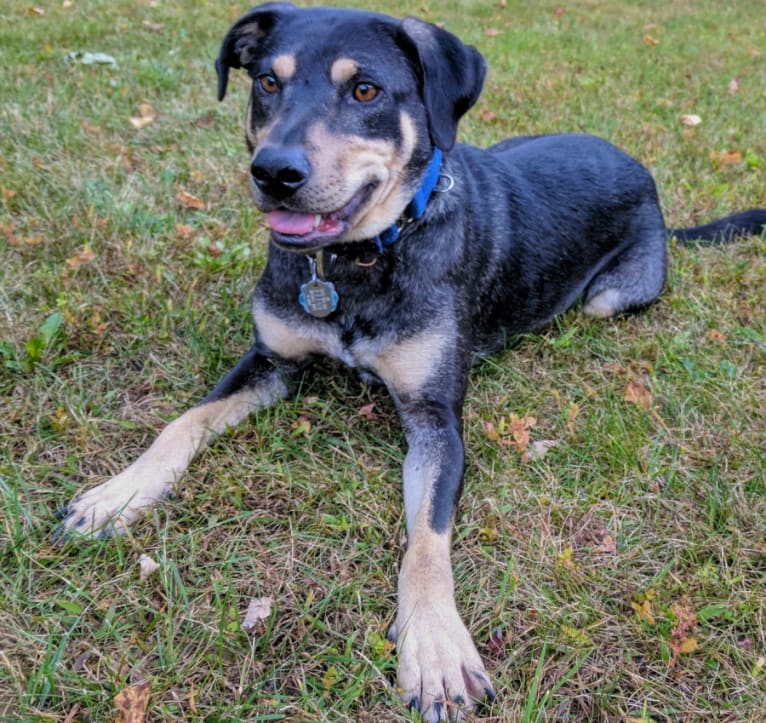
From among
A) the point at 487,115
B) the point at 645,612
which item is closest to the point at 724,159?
the point at 487,115

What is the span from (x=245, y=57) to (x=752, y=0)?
12.9 metres

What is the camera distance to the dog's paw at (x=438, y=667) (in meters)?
2.10

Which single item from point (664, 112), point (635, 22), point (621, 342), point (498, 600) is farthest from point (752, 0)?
point (498, 600)

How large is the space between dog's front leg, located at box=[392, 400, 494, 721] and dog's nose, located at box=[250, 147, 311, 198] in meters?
1.05

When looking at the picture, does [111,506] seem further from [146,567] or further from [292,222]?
[292,222]

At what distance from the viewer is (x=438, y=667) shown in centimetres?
215

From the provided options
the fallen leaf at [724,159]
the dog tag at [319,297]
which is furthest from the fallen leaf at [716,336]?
the fallen leaf at [724,159]

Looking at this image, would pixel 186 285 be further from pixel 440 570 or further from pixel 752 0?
pixel 752 0

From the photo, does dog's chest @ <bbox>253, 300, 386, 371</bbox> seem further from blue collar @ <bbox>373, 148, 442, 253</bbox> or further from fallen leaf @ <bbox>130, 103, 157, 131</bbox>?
fallen leaf @ <bbox>130, 103, 157, 131</bbox>

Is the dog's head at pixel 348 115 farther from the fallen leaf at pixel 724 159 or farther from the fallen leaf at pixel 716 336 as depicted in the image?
the fallen leaf at pixel 724 159

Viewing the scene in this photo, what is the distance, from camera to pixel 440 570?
2424mm

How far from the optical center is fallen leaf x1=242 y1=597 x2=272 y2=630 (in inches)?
91.9

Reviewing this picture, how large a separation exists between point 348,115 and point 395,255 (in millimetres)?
628

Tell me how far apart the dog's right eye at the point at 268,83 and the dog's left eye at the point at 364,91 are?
0.33 meters
